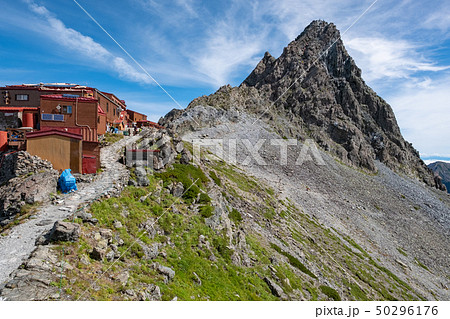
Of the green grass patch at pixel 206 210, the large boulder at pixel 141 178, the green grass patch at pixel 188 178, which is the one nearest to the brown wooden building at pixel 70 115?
the large boulder at pixel 141 178

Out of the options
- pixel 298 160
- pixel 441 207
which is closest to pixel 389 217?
pixel 298 160

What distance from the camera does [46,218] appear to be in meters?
14.3

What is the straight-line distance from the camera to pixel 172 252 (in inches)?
631

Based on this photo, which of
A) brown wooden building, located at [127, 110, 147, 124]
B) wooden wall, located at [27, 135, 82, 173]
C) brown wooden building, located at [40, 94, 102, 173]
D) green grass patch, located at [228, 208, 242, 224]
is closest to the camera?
wooden wall, located at [27, 135, 82, 173]

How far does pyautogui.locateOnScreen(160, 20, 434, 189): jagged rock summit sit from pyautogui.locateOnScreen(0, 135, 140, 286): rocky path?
257 feet

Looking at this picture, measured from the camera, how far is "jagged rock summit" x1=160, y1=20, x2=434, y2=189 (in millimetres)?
111812

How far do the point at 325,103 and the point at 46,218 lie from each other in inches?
5113

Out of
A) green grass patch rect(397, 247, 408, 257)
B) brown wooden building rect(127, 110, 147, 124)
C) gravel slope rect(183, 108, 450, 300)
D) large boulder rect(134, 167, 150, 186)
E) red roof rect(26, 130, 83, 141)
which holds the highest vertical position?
brown wooden building rect(127, 110, 147, 124)

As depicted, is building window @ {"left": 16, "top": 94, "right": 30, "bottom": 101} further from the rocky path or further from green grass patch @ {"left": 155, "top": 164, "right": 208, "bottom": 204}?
green grass patch @ {"left": 155, "top": 164, "right": 208, "bottom": 204}

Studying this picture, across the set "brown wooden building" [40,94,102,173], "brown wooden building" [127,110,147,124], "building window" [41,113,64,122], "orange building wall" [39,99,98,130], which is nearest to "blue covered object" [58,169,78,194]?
"brown wooden building" [40,94,102,173]

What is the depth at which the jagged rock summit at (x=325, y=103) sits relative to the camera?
367 ft

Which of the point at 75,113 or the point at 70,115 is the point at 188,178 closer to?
the point at 75,113

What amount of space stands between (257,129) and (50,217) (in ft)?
289

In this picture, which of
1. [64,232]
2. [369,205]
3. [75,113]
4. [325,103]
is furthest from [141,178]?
[325,103]
